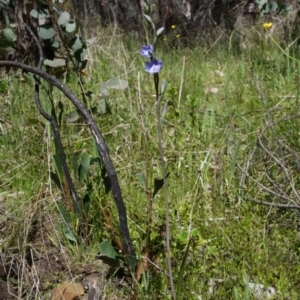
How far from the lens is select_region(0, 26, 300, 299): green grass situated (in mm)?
1509

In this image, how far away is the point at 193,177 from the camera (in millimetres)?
1904

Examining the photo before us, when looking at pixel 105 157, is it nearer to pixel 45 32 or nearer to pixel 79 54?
pixel 79 54

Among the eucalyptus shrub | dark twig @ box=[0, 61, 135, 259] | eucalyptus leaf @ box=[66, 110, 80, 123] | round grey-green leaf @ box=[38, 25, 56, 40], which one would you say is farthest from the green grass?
round grey-green leaf @ box=[38, 25, 56, 40]

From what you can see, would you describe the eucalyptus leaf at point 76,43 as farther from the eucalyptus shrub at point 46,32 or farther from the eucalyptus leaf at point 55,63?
the eucalyptus leaf at point 55,63

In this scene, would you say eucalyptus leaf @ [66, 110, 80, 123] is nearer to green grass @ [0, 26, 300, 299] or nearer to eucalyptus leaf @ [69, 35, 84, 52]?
green grass @ [0, 26, 300, 299]

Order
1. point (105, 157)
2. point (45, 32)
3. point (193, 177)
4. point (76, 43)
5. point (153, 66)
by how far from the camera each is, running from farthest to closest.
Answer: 1. point (45, 32)
2. point (76, 43)
3. point (193, 177)
4. point (105, 157)
5. point (153, 66)

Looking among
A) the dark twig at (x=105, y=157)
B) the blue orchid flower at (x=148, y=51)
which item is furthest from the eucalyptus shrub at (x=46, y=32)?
the blue orchid flower at (x=148, y=51)

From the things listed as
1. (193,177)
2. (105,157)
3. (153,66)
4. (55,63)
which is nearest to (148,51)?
(153,66)

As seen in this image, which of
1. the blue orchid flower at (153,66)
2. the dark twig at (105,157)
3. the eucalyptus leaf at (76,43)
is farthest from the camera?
the eucalyptus leaf at (76,43)

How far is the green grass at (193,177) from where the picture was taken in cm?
151

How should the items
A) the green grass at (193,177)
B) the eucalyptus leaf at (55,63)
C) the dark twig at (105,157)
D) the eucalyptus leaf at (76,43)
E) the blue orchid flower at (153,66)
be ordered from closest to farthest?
1. the blue orchid flower at (153,66)
2. the dark twig at (105,157)
3. the green grass at (193,177)
4. the eucalyptus leaf at (76,43)
5. the eucalyptus leaf at (55,63)

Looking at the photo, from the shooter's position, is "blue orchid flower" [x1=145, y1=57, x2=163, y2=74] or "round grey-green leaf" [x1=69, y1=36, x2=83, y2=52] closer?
"blue orchid flower" [x1=145, y1=57, x2=163, y2=74]

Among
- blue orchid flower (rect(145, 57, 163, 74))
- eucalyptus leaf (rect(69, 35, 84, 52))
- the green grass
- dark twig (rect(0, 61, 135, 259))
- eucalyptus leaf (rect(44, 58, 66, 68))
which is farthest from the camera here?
eucalyptus leaf (rect(44, 58, 66, 68))

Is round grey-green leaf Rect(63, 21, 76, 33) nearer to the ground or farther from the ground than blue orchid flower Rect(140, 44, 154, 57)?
nearer to the ground
